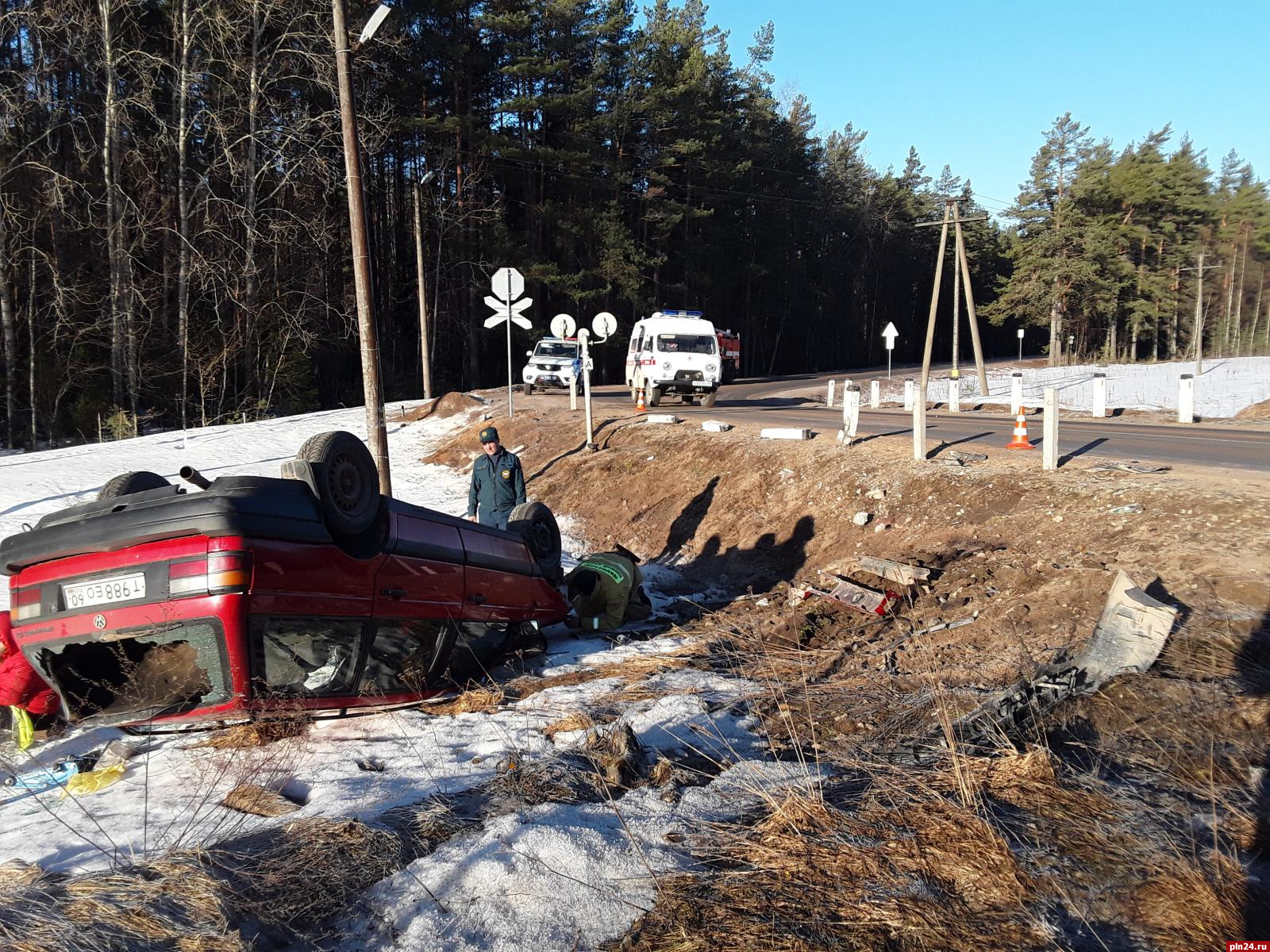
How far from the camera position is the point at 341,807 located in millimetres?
3879

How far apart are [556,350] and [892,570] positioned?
2354 centimetres

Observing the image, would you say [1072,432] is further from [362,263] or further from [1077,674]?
[362,263]

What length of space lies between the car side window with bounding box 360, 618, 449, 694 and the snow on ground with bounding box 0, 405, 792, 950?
22 cm

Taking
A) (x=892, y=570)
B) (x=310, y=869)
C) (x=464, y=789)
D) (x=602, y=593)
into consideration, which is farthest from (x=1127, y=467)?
(x=310, y=869)

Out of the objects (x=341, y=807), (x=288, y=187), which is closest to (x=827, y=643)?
(x=341, y=807)

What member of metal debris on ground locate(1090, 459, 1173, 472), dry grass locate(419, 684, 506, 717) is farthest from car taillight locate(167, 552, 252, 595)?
metal debris on ground locate(1090, 459, 1173, 472)

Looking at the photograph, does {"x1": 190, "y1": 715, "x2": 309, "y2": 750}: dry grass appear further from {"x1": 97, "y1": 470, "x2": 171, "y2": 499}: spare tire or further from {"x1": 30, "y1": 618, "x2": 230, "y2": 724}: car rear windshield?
{"x1": 97, "y1": 470, "x2": 171, "y2": 499}: spare tire

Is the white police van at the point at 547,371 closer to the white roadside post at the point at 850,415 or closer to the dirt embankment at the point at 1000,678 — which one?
the dirt embankment at the point at 1000,678

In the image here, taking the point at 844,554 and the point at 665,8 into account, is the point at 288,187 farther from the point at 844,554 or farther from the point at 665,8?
the point at 665,8

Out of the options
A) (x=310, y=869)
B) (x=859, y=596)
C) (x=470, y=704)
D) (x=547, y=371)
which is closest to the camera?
(x=310, y=869)

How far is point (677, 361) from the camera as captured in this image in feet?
79.1

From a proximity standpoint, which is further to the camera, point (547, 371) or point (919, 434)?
point (547, 371)

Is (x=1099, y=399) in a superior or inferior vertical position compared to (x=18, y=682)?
superior

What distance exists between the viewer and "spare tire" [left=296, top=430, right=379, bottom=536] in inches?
191
